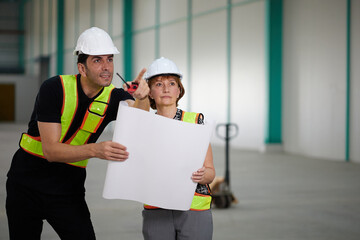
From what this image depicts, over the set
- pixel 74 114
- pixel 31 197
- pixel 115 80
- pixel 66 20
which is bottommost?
pixel 31 197

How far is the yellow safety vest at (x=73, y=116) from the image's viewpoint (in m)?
2.48

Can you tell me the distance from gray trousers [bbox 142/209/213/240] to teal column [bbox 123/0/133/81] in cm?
1819

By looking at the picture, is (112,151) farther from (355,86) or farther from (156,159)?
(355,86)

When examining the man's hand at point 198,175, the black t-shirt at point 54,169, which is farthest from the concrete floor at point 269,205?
the man's hand at point 198,175

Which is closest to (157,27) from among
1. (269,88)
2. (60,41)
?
(60,41)

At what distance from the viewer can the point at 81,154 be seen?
2.28 meters

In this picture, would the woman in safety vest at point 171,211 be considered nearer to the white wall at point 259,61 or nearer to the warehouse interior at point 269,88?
the warehouse interior at point 269,88

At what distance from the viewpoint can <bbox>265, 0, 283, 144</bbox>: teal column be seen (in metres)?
13.8

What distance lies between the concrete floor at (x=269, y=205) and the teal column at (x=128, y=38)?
11.2 metres

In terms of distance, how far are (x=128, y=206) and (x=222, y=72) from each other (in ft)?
36.6

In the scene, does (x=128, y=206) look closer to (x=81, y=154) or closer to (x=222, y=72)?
(x=81, y=154)

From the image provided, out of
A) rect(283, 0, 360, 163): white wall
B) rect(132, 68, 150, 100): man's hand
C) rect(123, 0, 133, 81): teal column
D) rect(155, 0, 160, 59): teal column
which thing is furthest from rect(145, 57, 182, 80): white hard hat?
rect(123, 0, 133, 81): teal column

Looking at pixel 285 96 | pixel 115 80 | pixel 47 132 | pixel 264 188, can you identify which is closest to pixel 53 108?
pixel 47 132

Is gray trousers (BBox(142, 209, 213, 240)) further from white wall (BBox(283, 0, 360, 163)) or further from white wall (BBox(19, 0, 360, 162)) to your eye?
white wall (BBox(283, 0, 360, 163))
